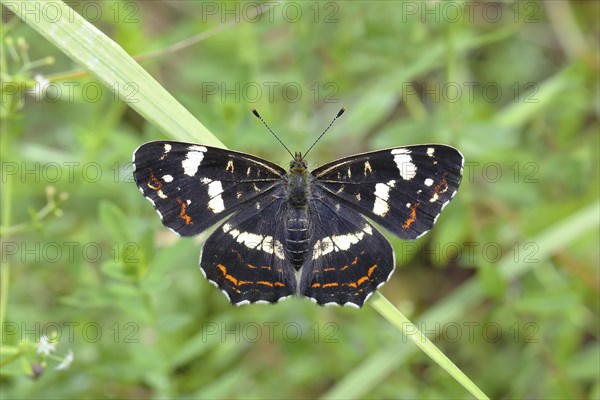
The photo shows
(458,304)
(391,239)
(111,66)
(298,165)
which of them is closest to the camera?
(111,66)

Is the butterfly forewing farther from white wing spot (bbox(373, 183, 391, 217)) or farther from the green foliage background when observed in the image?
the green foliage background

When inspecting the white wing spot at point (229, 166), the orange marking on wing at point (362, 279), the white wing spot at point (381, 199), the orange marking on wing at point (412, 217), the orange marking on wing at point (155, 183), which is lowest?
the orange marking on wing at point (362, 279)

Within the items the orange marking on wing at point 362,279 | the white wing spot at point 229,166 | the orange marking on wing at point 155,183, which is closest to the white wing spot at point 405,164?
the orange marking on wing at point 362,279

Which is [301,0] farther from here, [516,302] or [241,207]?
[516,302]

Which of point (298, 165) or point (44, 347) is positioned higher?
point (298, 165)

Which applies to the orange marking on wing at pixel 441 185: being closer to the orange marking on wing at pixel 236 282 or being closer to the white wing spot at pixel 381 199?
the white wing spot at pixel 381 199

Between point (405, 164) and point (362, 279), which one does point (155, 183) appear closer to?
point (362, 279)

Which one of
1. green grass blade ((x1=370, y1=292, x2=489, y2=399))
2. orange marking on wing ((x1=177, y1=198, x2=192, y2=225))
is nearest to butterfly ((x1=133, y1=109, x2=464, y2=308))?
orange marking on wing ((x1=177, y1=198, x2=192, y2=225))

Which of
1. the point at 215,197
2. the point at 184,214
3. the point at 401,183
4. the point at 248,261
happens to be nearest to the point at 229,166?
the point at 215,197
